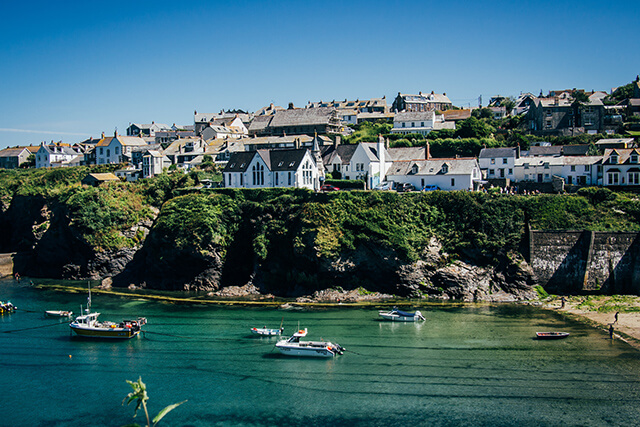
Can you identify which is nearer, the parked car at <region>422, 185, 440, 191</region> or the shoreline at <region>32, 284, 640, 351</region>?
the shoreline at <region>32, 284, 640, 351</region>

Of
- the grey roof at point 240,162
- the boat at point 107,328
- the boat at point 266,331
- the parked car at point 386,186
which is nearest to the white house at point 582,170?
the parked car at point 386,186

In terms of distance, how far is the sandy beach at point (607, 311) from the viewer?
153 ft

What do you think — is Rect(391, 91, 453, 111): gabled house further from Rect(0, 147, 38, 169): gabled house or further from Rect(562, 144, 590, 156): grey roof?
Rect(0, 147, 38, 169): gabled house

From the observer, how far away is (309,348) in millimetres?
42062

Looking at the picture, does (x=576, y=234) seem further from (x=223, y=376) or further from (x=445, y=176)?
(x=223, y=376)

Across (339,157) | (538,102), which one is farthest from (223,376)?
(538,102)

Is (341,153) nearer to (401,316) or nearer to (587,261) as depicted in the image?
(401,316)

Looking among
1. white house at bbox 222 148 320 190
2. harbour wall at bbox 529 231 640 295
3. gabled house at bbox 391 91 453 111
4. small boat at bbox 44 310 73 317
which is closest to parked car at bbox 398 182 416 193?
white house at bbox 222 148 320 190

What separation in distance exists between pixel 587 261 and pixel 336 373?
113 ft

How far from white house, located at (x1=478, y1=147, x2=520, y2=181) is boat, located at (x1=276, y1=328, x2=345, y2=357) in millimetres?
45466

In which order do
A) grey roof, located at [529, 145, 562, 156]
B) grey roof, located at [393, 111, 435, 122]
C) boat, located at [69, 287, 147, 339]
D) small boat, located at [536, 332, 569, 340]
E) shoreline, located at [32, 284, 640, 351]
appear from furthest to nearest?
1. grey roof, located at [393, 111, 435, 122]
2. grey roof, located at [529, 145, 562, 156]
3. shoreline, located at [32, 284, 640, 351]
4. boat, located at [69, 287, 147, 339]
5. small boat, located at [536, 332, 569, 340]

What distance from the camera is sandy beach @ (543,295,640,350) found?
46.5 metres

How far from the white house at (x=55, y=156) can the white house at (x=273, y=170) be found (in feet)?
200

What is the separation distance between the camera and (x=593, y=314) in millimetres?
51625
